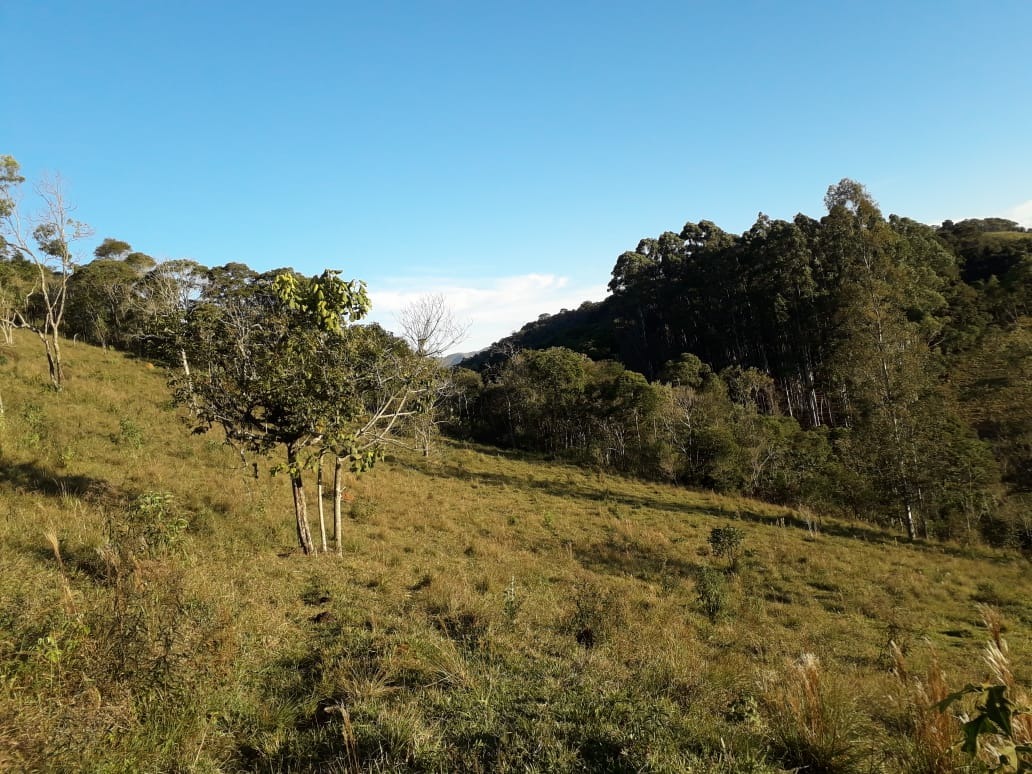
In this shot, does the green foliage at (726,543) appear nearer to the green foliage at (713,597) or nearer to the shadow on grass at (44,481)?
the green foliage at (713,597)

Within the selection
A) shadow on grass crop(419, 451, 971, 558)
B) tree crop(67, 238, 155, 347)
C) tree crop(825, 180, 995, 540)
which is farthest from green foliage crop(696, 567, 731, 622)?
tree crop(67, 238, 155, 347)

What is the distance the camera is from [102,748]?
3.42 meters

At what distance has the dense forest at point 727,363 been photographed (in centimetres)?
963

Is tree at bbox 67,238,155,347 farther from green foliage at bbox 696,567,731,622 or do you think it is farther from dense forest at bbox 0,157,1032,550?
green foliage at bbox 696,567,731,622

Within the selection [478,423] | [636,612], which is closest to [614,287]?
[478,423]

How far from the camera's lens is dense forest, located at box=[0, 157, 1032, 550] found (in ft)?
31.6

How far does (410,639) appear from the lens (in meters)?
5.91

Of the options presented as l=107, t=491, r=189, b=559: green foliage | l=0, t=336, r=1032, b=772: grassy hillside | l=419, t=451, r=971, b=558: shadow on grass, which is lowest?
l=419, t=451, r=971, b=558: shadow on grass

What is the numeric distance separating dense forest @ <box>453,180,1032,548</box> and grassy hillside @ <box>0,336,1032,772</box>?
741 centimetres

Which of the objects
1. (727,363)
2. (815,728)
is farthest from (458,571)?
(727,363)

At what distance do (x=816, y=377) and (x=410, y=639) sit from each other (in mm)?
53995

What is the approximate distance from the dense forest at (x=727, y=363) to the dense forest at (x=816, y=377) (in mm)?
162

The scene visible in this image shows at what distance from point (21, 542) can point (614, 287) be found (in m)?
76.1

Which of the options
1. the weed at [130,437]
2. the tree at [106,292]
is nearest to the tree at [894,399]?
the weed at [130,437]
